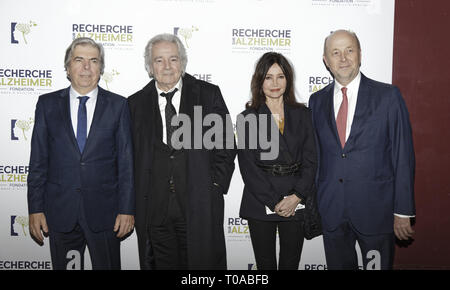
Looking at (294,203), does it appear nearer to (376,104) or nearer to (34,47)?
(376,104)

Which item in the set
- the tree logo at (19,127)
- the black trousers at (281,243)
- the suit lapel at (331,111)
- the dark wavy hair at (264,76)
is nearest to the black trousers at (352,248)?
the black trousers at (281,243)

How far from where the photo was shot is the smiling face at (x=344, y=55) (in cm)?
279

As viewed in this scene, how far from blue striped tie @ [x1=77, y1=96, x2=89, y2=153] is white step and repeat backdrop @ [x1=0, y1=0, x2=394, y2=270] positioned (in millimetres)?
822

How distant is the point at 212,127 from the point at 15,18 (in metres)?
2.42

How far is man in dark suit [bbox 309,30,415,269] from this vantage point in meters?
2.69

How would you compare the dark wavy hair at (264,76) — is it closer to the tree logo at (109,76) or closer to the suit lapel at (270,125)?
the suit lapel at (270,125)

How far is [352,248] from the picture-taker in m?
2.85

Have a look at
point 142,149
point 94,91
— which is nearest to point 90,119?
point 94,91

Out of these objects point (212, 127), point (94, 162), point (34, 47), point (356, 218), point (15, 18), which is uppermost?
point (15, 18)

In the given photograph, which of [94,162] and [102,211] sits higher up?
[94,162]

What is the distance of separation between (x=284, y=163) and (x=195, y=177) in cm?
73

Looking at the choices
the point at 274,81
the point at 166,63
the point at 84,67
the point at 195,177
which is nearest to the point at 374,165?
the point at 274,81

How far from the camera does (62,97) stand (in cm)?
283

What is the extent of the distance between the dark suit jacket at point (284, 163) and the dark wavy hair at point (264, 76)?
68 mm
